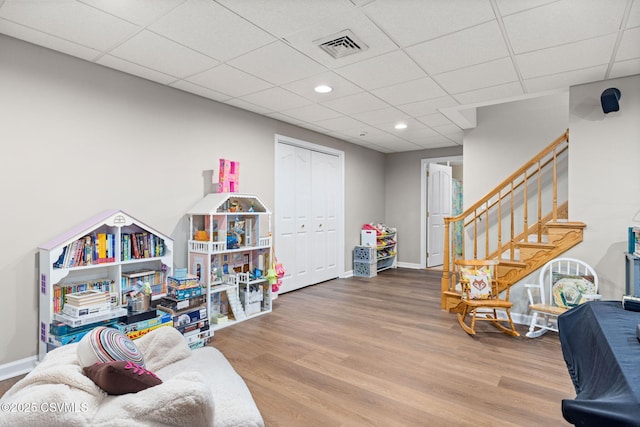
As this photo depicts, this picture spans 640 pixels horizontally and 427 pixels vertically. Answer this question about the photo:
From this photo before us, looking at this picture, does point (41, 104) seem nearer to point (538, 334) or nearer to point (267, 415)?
point (267, 415)

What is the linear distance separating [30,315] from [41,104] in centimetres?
167

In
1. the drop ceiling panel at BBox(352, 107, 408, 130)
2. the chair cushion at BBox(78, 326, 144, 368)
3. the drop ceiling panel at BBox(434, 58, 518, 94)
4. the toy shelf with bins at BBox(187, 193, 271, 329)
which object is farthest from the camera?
the drop ceiling panel at BBox(352, 107, 408, 130)

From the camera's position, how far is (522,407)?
219cm

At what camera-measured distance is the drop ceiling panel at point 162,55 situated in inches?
103

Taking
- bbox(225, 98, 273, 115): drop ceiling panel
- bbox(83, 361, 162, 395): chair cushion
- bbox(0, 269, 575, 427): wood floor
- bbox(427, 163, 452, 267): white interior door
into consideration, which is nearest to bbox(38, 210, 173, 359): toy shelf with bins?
bbox(0, 269, 575, 427): wood floor

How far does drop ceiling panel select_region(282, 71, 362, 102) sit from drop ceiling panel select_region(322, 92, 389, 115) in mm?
124

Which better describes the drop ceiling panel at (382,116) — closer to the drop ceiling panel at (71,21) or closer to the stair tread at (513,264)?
the stair tread at (513,264)

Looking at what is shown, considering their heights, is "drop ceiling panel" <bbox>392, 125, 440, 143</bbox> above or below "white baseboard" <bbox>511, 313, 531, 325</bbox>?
above

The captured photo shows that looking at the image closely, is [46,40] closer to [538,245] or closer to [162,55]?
[162,55]

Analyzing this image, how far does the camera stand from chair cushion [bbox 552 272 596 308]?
321 cm

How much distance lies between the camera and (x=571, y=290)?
3.26 meters

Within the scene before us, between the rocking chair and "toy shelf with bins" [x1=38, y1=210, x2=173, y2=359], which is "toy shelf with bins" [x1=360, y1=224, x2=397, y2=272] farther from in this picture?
"toy shelf with bins" [x1=38, y1=210, x2=173, y2=359]

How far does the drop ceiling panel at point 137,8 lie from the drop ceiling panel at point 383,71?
58.8 inches

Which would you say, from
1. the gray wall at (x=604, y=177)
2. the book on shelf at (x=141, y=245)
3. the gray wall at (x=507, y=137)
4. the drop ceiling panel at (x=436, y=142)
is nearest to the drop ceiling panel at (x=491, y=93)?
the gray wall at (x=604, y=177)
